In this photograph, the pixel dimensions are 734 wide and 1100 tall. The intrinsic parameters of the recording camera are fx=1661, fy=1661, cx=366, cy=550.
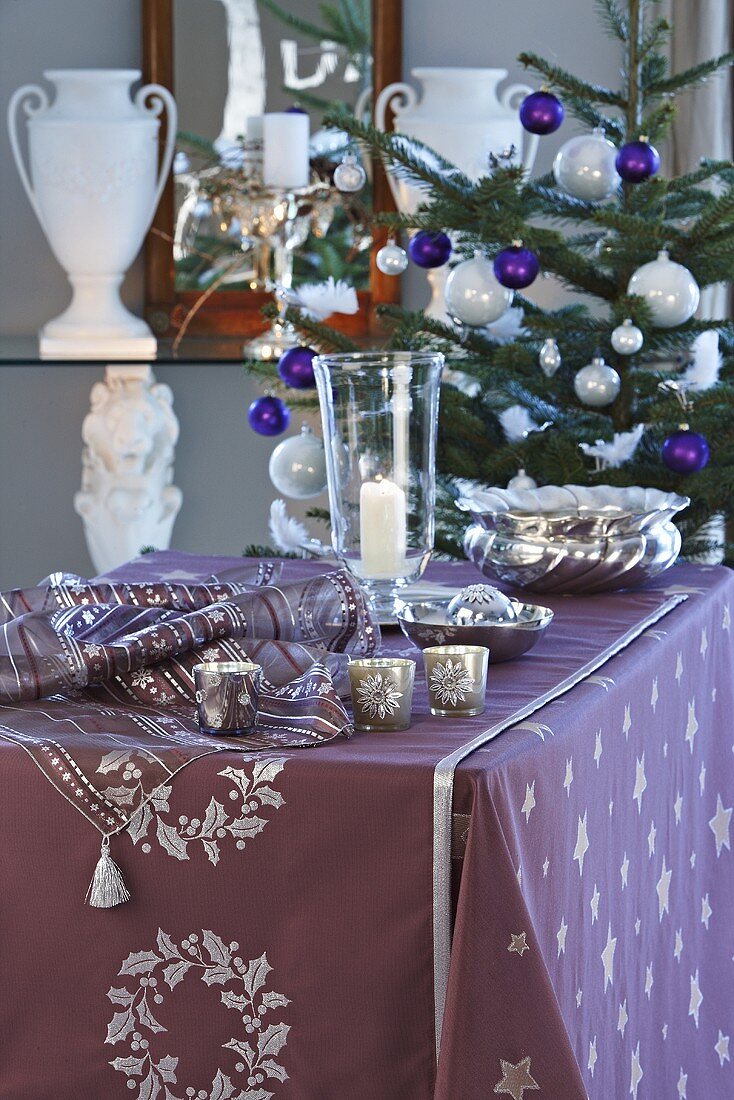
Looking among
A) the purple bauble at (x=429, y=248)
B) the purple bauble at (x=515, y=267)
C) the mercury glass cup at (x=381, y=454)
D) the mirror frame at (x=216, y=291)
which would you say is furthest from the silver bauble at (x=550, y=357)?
the mirror frame at (x=216, y=291)

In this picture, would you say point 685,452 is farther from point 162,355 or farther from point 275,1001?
point 162,355

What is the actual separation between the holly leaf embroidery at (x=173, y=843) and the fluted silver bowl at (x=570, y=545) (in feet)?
2.26

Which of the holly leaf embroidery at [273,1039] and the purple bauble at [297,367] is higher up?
the purple bauble at [297,367]

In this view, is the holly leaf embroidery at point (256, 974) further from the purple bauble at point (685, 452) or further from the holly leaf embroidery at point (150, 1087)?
the purple bauble at point (685, 452)

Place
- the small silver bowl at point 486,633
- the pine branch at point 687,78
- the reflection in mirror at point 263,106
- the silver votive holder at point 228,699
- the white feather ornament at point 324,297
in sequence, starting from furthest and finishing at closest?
the reflection in mirror at point 263,106 → the pine branch at point 687,78 → the white feather ornament at point 324,297 → the small silver bowl at point 486,633 → the silver votive holder at point 228,699

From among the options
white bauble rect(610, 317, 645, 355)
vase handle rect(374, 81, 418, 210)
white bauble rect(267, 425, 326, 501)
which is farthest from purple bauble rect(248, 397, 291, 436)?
vase handle rect(374, 81, 418, 210)

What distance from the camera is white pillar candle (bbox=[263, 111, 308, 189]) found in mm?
3412

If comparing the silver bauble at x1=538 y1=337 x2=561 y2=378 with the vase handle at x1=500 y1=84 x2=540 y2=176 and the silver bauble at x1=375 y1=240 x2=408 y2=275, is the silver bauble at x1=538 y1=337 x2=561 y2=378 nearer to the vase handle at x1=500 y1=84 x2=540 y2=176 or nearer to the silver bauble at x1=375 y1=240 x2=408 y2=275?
the silver bauble at x1=375 y1=240 x2=408 y2=275

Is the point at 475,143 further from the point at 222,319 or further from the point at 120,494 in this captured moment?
the point at 120,494

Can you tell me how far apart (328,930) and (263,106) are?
289cm

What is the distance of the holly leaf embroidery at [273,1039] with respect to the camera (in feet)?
3.64

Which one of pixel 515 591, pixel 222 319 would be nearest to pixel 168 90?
pixel 222 319

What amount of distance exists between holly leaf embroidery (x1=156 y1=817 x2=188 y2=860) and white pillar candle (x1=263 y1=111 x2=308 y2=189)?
2493mm

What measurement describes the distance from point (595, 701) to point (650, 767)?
0.22 m
